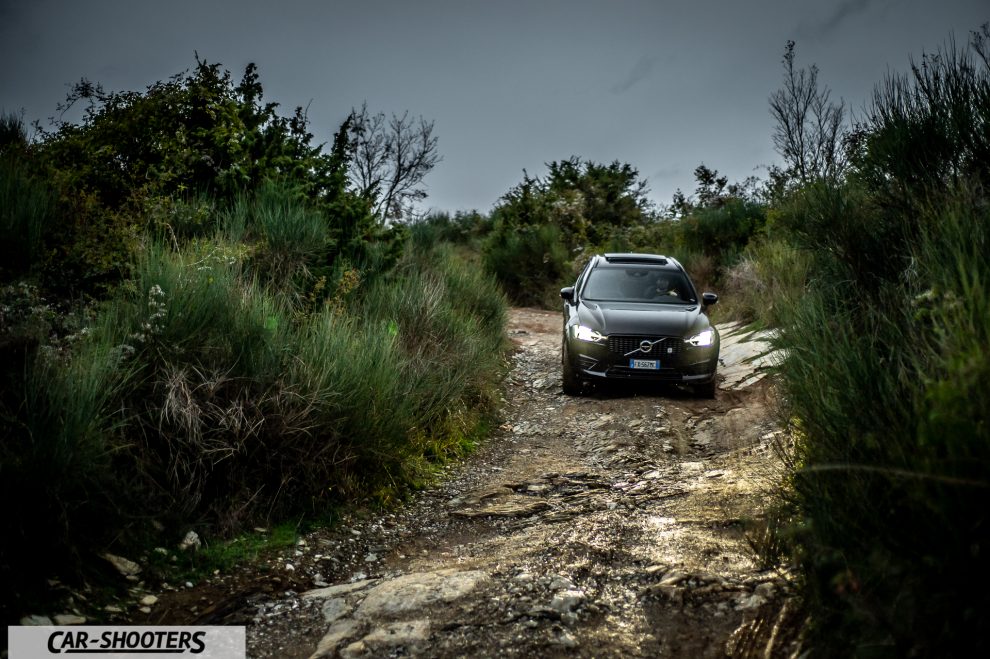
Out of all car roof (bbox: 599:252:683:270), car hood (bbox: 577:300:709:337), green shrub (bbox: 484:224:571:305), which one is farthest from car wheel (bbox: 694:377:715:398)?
green shrub (bbox: 484:224:571:305)

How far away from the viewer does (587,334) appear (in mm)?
9070

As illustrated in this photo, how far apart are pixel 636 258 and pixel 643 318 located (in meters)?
1.91

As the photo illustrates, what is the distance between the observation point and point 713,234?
19.1 meters

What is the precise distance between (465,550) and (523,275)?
17.0 meters

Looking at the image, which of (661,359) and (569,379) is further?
(569,379)

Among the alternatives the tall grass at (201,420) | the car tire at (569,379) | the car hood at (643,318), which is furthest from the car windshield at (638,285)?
the tall grass at (201,420)

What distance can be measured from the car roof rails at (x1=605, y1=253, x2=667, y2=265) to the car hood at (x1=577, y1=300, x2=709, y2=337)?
47.1 inches

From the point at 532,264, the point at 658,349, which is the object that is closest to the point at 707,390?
the point at 658,349

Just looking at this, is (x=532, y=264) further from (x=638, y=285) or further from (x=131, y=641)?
(x=131, y=641)

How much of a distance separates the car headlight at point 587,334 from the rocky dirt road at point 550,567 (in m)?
1.59

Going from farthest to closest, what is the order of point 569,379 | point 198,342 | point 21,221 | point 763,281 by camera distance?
1. point 763,281
2. point 569,379
3. point 21,221
4. point 198,342

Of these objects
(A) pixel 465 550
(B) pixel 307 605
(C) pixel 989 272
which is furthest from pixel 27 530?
(C) pixel 989 272

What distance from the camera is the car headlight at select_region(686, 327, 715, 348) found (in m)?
8.85

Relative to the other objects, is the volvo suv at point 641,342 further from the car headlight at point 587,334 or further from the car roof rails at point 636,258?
the car roof rails at point 636,258
